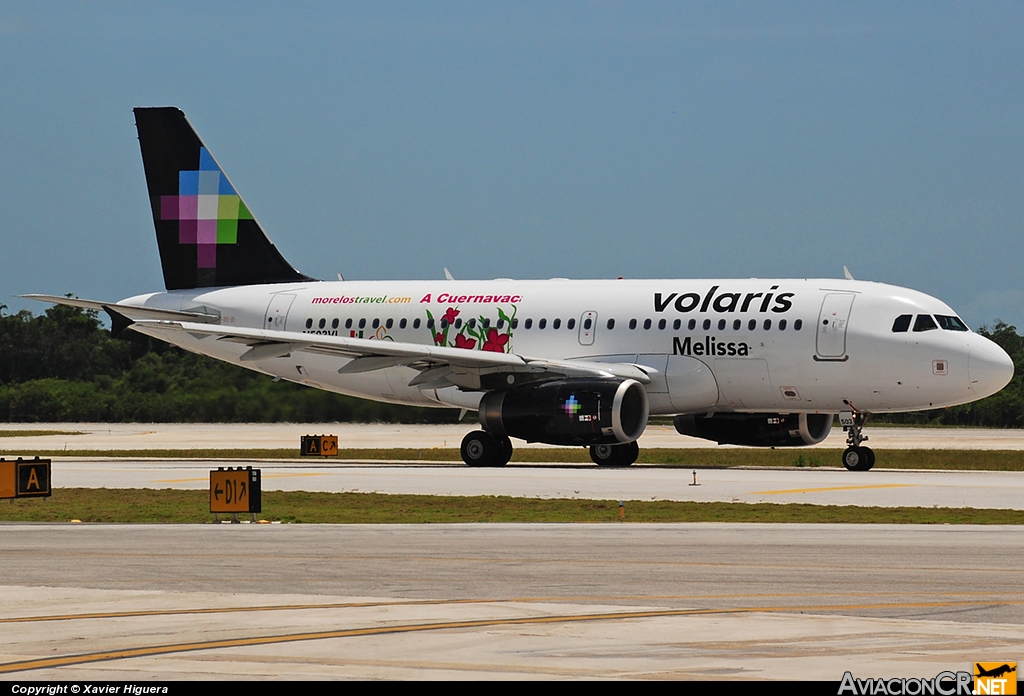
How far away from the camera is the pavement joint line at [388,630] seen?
9.98 metres

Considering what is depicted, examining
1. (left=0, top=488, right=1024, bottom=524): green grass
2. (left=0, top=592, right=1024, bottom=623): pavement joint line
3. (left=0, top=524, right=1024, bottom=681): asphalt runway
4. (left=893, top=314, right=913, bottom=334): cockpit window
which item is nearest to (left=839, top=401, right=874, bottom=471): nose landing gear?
(left=893, top=314, right=913, bottom=334): cockpit window

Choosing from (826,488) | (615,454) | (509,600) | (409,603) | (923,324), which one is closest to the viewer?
(409,603)

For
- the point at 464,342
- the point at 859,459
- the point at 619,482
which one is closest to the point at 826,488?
the point at 619,482

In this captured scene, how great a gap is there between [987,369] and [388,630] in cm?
2477

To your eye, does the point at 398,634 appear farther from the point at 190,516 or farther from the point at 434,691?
the point at 190,516

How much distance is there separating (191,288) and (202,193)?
279 cm

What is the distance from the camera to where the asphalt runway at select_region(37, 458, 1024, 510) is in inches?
1007

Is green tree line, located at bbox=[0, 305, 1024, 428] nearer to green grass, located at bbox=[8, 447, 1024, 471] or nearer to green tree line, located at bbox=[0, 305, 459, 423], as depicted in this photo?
green tree line, located at bbox=[0, 305, 459, 423]

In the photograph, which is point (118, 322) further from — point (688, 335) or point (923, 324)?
point (923, 324)

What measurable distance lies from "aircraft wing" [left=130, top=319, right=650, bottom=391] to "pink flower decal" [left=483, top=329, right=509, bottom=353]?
153cm

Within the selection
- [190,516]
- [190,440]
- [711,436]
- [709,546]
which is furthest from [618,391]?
[190,440]

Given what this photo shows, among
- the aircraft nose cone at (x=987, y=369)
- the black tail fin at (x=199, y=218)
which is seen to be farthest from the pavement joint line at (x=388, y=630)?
the black tail fin at (x=199, y=218)

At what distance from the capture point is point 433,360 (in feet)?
118

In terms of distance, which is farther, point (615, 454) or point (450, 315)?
point (450, 315)
